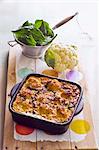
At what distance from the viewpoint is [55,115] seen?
0.95 meters

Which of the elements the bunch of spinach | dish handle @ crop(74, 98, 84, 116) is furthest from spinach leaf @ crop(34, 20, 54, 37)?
dish handle @ crop(74, 98, 84, 116)

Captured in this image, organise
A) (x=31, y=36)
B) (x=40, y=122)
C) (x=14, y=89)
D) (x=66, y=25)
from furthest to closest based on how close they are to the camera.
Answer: (x=66, y=25) < (x=31, y=36) < (x=14, y=89) < (x=40, y=122)

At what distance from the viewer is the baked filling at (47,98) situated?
37.6 inches

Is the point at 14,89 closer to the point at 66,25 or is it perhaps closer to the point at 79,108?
the point at 79,108

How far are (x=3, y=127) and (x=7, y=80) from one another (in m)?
0.17

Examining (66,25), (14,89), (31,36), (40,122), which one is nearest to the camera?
(40,122)

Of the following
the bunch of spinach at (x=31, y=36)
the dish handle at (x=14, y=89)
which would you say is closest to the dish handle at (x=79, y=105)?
the dish handle at (x=14, y=89)

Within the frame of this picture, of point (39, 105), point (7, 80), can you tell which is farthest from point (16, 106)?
point (7, 80)

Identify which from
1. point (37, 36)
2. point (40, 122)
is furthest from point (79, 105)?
point (37, 36)

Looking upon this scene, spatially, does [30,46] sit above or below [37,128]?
above

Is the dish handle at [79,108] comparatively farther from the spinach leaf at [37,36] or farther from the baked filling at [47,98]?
the spinach leaf at [37,36]

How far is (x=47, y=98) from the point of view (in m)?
1.01

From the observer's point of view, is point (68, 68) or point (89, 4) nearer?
point (68, 68)

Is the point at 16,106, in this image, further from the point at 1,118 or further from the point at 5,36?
the point at 5,36
